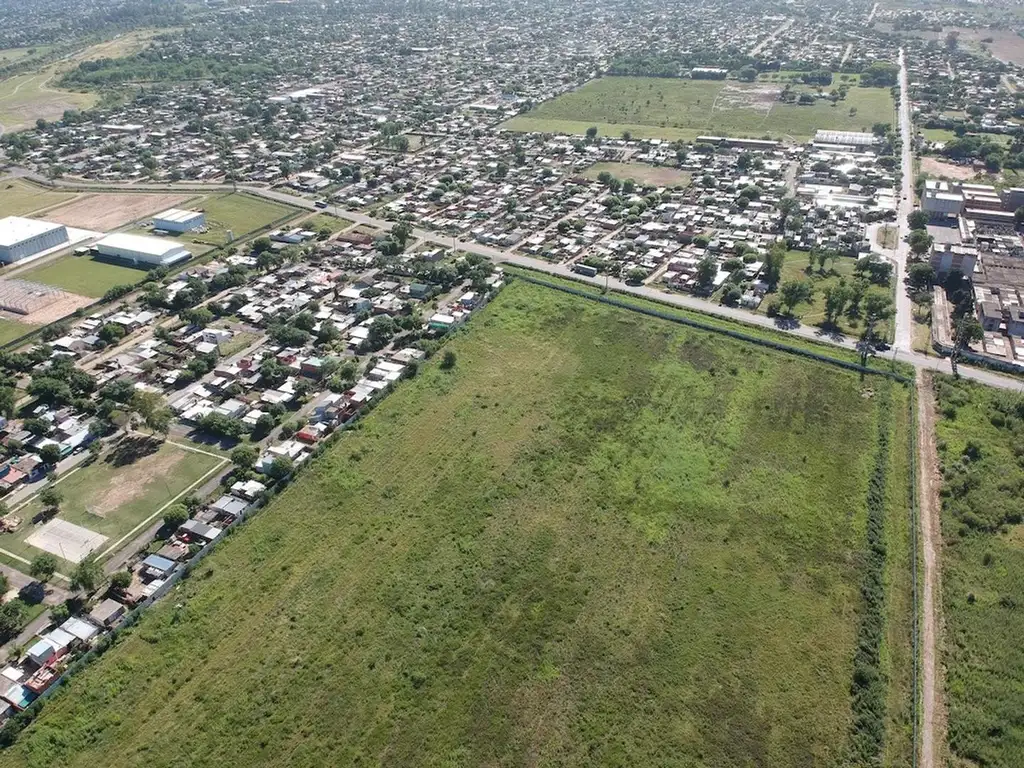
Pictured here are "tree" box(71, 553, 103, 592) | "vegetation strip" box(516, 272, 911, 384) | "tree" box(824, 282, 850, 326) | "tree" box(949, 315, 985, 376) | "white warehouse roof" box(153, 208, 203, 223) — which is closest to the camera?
"tree" box(71, 553, 103, 592)

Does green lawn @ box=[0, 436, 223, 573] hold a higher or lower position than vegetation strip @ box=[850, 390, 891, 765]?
lower

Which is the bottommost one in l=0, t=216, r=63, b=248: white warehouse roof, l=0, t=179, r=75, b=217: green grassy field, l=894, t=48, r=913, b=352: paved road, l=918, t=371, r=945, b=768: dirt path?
l=0, t=179, r=75, b=217: green grassy field

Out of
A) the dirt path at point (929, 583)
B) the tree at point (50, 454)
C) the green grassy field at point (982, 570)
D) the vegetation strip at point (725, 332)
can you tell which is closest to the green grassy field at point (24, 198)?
the tree at point (50, 454)

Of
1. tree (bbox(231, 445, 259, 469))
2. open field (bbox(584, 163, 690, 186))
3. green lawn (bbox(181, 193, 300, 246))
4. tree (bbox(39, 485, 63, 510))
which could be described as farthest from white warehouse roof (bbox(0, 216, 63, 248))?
open field (bbox(584, 163, 690, 186))

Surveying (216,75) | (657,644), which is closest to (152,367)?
(657,644)

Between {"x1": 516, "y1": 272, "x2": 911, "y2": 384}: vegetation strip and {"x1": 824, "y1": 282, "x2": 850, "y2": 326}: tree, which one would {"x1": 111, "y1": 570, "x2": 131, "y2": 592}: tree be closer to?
{"x1": 516, "y1": 272, "x2": 911, "y2": 384}: vegetation strip

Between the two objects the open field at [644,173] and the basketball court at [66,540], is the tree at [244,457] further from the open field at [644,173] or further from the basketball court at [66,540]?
the open field at [644,173]

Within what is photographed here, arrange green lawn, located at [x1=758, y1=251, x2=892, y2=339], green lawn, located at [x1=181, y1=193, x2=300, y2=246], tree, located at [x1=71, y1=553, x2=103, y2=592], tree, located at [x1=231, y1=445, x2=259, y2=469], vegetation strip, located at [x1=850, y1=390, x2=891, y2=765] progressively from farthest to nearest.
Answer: green lawn, located at [x1=181, y1=193, x2=300, y2=246] < green lawn, located at [x1=758, y1=251, x2=892, y2=339] < tree, located at [x1=231, y1=445, x2=259, y2=469] < tree, located at [x1=71, y1=553, x2=103, y2=592] < vegetation strip, located at [x1=850, y1=390, x2=891, y2=765]

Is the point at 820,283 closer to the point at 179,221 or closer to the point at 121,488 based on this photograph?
the point at 121,488

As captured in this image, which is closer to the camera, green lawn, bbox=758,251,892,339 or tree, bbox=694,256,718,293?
green lawn, bbox=758,251,892,339
